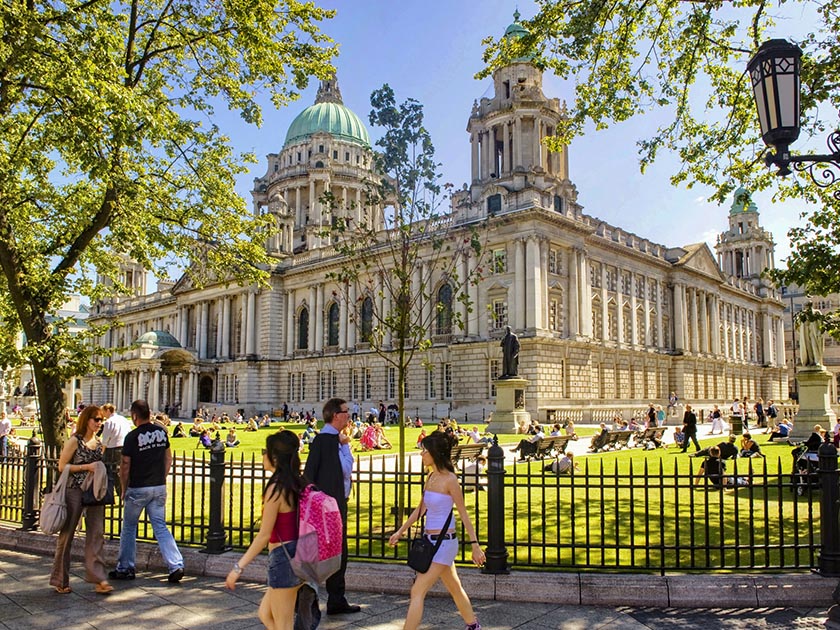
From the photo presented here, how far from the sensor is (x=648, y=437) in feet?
80.2

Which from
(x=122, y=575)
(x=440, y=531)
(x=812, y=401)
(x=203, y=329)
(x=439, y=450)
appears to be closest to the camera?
(x=440, y=531)

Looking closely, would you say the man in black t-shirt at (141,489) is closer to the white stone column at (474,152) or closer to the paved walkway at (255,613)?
the paved walkway at (255,613)

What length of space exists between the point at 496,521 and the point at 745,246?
281 ft

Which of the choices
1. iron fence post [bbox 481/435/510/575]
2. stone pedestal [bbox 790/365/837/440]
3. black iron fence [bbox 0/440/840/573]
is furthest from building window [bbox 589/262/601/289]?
iron fence post [bbox 481/435/510/575]

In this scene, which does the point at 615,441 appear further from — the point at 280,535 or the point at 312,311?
the point at 312,311

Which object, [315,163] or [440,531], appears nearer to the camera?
[440,531]

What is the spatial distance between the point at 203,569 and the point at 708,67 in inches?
540

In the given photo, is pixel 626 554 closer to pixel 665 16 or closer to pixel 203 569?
pixel 203 569

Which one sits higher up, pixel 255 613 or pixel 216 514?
pixel 216 514

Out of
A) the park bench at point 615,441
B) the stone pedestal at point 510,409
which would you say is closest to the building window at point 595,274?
the stone pedestal at point 510,409

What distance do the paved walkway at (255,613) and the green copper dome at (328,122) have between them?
3145 inches

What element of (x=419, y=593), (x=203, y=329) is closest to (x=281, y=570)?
(x=419, y=593)

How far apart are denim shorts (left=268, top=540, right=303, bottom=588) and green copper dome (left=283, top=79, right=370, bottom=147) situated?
268ft

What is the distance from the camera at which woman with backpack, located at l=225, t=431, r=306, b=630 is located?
488 centimetres
